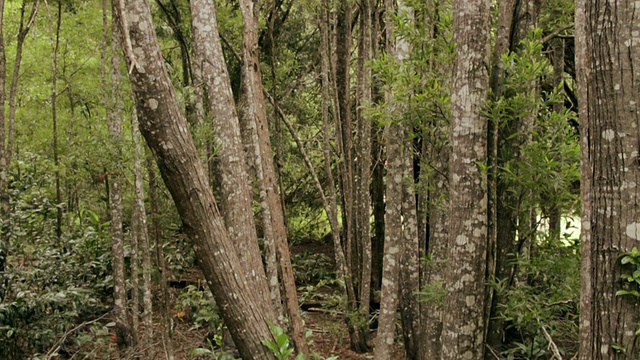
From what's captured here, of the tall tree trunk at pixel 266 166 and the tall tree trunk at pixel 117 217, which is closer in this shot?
the tall tree trunk at pixel 266 166

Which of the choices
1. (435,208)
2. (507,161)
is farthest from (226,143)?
(435,208)

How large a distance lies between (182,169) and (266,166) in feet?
11.3

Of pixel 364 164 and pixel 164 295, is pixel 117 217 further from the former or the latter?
pixel 364 164

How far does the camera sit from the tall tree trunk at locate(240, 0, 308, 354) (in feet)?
19.7

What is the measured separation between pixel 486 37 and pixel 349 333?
6.38 meters

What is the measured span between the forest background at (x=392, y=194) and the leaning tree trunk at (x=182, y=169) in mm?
10

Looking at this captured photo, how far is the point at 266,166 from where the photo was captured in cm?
624

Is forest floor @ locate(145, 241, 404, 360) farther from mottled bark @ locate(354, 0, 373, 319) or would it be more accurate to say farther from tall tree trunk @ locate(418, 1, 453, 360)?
tall tree trunk @ locate(418, 1, 453, 360)

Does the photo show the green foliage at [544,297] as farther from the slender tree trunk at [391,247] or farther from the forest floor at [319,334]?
the forest floor at [319,334]

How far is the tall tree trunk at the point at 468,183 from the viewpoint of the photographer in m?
4.28

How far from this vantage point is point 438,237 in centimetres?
620

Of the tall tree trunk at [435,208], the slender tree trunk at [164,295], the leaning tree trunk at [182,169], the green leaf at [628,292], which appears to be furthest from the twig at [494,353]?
the slender tree trunk at [164,295]

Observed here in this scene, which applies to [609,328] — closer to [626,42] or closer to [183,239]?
[626,42]

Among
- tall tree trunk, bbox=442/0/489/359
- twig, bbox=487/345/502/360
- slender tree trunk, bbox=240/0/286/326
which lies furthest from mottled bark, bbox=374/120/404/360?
tall tree trunk, bbox=442/0/489/359
